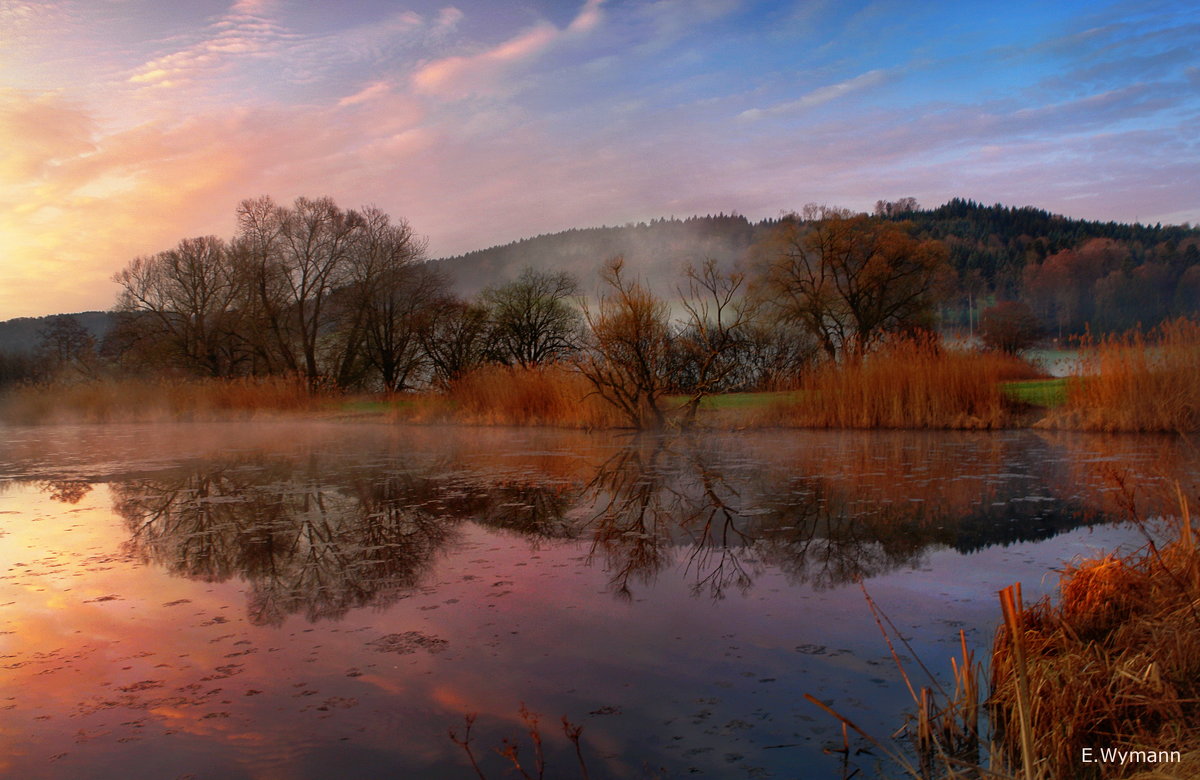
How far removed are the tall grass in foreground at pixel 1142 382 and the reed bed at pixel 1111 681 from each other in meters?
10.4

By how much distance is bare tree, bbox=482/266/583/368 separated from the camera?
102ft

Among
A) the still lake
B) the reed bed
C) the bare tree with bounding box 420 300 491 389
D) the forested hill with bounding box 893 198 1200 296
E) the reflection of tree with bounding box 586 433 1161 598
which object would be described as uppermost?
the forested hill with bounding box 893 198 1200 296

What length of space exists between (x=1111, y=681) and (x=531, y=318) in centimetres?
2930

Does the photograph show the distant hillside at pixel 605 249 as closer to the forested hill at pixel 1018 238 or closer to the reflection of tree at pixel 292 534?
the forested hill at pixel 1018 238

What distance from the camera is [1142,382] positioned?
493 inches

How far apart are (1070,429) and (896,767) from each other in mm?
12889

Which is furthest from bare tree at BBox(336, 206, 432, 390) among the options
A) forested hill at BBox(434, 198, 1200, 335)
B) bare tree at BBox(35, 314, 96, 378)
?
bare tree at BBox(35, 314, 96, 378)

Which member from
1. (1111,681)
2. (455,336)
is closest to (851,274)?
(455,336)

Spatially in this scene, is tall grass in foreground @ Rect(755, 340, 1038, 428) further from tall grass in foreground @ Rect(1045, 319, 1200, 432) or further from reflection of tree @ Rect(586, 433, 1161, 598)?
reflection of tree @ Rect(586, 433, 1161, 598)

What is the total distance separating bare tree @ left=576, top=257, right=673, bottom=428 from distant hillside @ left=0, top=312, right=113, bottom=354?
93.2 feet

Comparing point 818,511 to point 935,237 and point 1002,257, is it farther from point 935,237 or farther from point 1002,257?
point 935,237

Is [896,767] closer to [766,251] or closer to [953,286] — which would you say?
[766,251]

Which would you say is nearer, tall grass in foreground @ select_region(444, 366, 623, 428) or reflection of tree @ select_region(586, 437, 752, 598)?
reflection of tree @ select_region(586, 437, 752, 598)

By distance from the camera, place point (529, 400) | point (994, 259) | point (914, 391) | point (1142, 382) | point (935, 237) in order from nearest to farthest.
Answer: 1. point (1142, 382)
2. point (914, 391)
3. point (529, 400)
4. point (994, 259)
5. point (935, 237)
